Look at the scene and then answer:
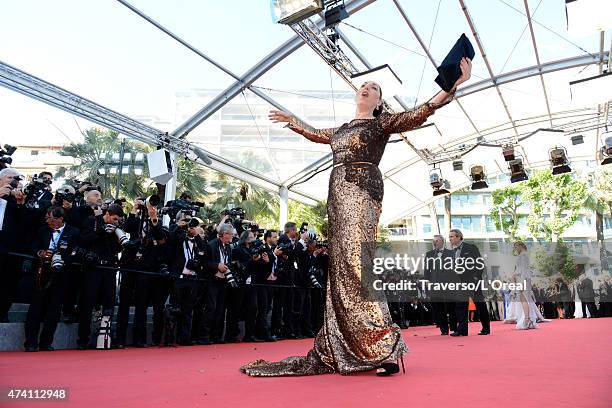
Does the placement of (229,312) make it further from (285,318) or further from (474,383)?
(474,383)

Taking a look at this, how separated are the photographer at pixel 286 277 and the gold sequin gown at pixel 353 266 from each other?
162 inches

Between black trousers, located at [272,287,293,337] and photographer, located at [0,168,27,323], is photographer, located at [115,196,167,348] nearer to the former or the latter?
photographer, located at [0,168,27,323]

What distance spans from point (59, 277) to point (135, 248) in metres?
0.84

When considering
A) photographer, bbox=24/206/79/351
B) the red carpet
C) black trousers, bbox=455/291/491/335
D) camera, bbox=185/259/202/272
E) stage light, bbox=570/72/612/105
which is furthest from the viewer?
stage light, bbox=570/72/612/105

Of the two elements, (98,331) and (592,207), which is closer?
(98,331)

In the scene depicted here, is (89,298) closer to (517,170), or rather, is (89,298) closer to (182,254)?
(182,254)

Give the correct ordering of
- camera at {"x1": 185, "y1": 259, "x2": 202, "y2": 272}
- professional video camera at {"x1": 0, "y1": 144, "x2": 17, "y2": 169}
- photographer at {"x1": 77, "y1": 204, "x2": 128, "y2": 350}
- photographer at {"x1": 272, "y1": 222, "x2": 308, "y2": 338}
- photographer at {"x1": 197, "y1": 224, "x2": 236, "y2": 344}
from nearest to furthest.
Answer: photographer at {"x1": 77, "y1": 204, "x2": 128, "y2": 350}
professional video camera at {"x1": 0, "y1": 144, "x2": 17, "y2": 169}
camera at {"x1": 185, "y1": 259, "x2": 202, "y2": 272}
photographer at {"x1": 197, "y1": 224, "x2": 236, "y2": 344}
photographer at {"x1": 272, "y1": 222, "x2": 308, "y2": 338}

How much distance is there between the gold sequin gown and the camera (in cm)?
→ 262

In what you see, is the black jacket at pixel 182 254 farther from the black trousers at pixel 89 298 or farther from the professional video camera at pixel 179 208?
the black trousers at pixel 89 298

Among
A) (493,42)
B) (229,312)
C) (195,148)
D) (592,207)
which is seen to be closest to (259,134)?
(195,148)

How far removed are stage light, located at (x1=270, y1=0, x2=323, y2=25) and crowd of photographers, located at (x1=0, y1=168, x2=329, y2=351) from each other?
379 cm

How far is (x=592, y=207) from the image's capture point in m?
27.7

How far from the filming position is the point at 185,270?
18.2 feet

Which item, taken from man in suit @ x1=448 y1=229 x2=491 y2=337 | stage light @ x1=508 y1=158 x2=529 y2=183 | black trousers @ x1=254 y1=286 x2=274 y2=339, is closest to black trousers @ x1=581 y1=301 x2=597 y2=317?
stage light @ x1=508 y1=158 x2=529 y2=183
